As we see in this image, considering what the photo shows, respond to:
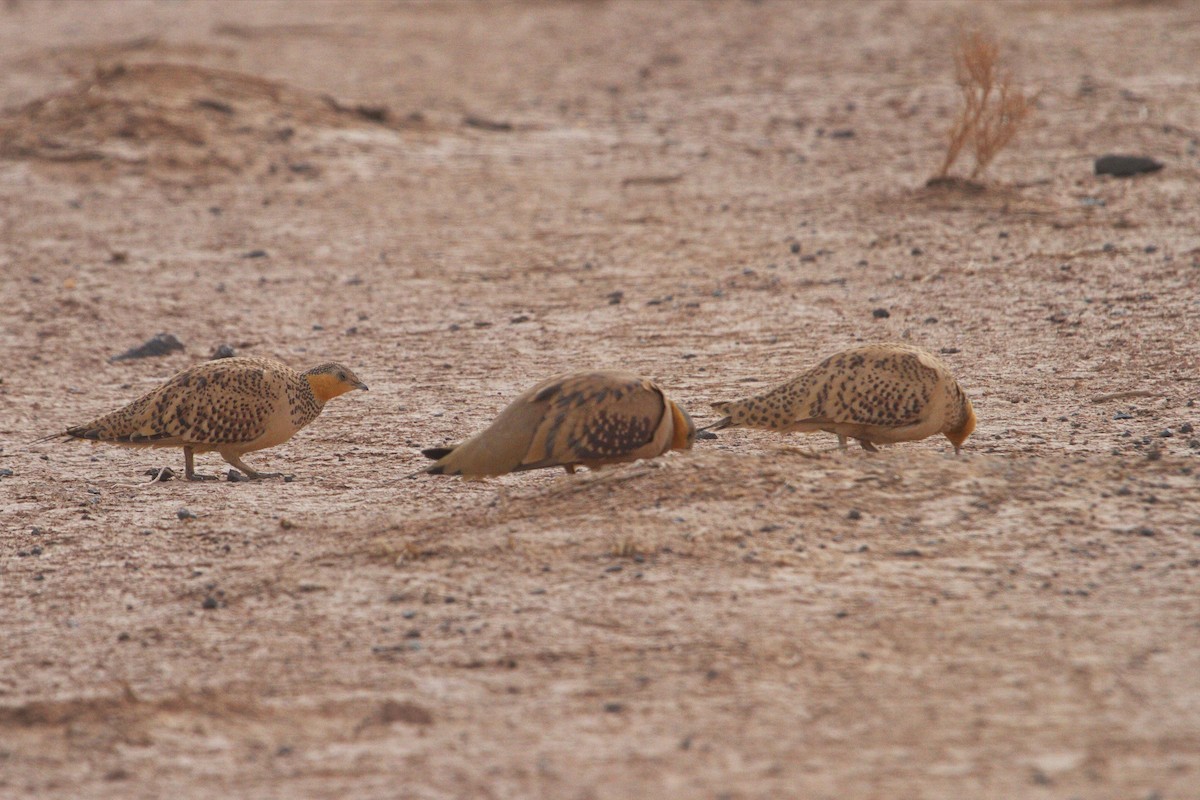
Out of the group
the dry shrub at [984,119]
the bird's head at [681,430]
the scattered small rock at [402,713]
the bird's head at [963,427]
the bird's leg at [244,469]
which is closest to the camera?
the scattered small rock at [402,713]

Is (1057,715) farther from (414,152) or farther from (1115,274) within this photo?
(414,152)

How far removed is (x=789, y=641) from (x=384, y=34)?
15722mm

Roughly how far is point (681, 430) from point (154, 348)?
4354 mm

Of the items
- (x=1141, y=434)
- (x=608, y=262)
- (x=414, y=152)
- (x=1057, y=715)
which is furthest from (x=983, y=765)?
(x=414, y=152)

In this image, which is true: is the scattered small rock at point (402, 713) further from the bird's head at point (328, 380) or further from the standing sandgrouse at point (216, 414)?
the bird's head at point (328, 380)

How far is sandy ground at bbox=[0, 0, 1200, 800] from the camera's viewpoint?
4.29 meters

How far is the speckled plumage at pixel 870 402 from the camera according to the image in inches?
249

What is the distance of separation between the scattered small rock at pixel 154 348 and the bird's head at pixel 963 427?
5090 mm

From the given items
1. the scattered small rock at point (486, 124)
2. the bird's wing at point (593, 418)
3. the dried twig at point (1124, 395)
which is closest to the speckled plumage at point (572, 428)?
the bird's wing at point (593, 418)

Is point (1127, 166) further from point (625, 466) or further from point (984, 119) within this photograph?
point (625, 466)

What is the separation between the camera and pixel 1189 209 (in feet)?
34.1

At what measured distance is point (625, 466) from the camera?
6184mm

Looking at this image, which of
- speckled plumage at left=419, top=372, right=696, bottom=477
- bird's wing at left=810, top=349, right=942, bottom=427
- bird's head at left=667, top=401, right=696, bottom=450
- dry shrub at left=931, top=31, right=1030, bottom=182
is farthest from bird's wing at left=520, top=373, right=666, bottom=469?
dry shrub at left=931, top=31, right=1030, bottom=182

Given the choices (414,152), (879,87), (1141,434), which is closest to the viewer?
(1141,434)
